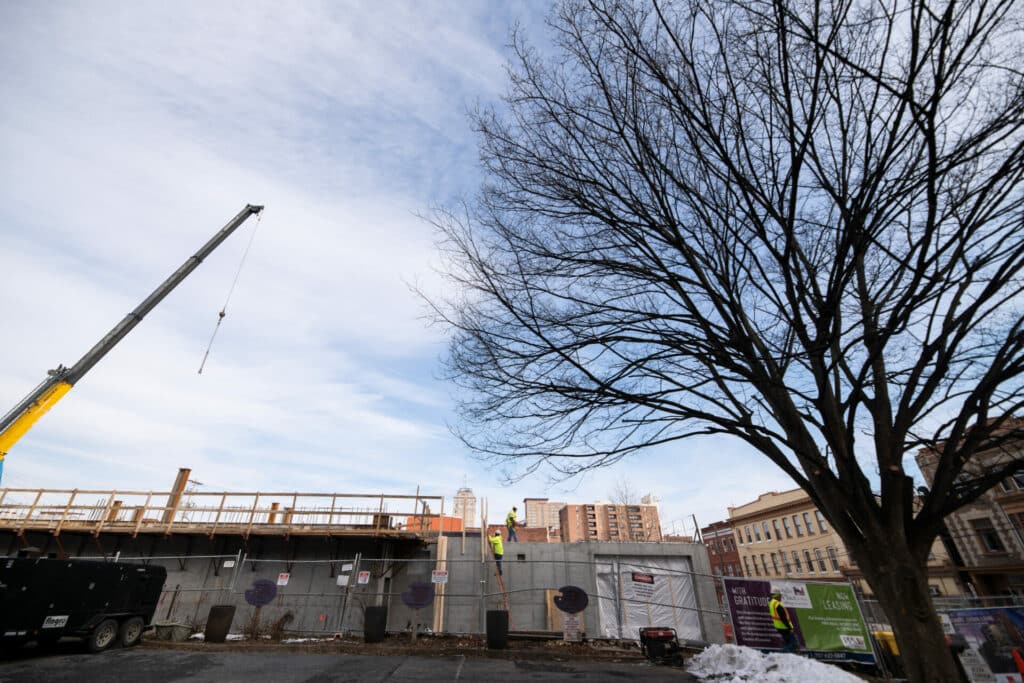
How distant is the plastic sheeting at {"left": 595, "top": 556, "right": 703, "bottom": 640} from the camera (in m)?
16.4

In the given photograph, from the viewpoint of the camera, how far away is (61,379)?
1420 centimetres

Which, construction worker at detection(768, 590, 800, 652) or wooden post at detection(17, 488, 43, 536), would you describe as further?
wooden post at detection(17, 488, 43, 536)

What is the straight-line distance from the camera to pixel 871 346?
4246 millimetres

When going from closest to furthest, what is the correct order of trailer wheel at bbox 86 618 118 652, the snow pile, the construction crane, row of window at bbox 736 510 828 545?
the snow pile → trailer wheel at bbox 86 618 118 652 → the construction crane → row of window at bbox 736 510 828 545

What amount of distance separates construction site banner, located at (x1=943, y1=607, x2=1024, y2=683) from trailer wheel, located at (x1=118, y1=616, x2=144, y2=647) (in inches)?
731

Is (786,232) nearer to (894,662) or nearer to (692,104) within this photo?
(692,104)

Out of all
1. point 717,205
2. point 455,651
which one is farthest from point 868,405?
point 455,651

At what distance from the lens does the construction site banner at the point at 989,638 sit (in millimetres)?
9250

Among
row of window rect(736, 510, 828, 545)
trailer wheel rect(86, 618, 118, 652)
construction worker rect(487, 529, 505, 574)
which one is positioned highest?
row of window rect(736, 510, 828, 545)

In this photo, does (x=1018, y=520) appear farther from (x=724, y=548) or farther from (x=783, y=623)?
(x=724, y=548)

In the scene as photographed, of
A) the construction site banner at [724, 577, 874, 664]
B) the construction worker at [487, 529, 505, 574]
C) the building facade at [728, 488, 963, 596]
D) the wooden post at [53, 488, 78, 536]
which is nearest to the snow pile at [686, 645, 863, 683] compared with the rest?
the construction site banner at [724, 577, 874, 664]

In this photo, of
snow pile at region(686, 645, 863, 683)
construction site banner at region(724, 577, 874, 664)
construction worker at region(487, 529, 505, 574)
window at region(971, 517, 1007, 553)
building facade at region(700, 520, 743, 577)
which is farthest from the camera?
building facade at region(700, 520, 743, 577)

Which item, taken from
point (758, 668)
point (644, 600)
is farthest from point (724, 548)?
point (758, 668)

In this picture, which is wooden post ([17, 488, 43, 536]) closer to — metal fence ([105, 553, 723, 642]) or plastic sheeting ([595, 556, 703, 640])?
metal fence ([105, 553, 723, 642])
